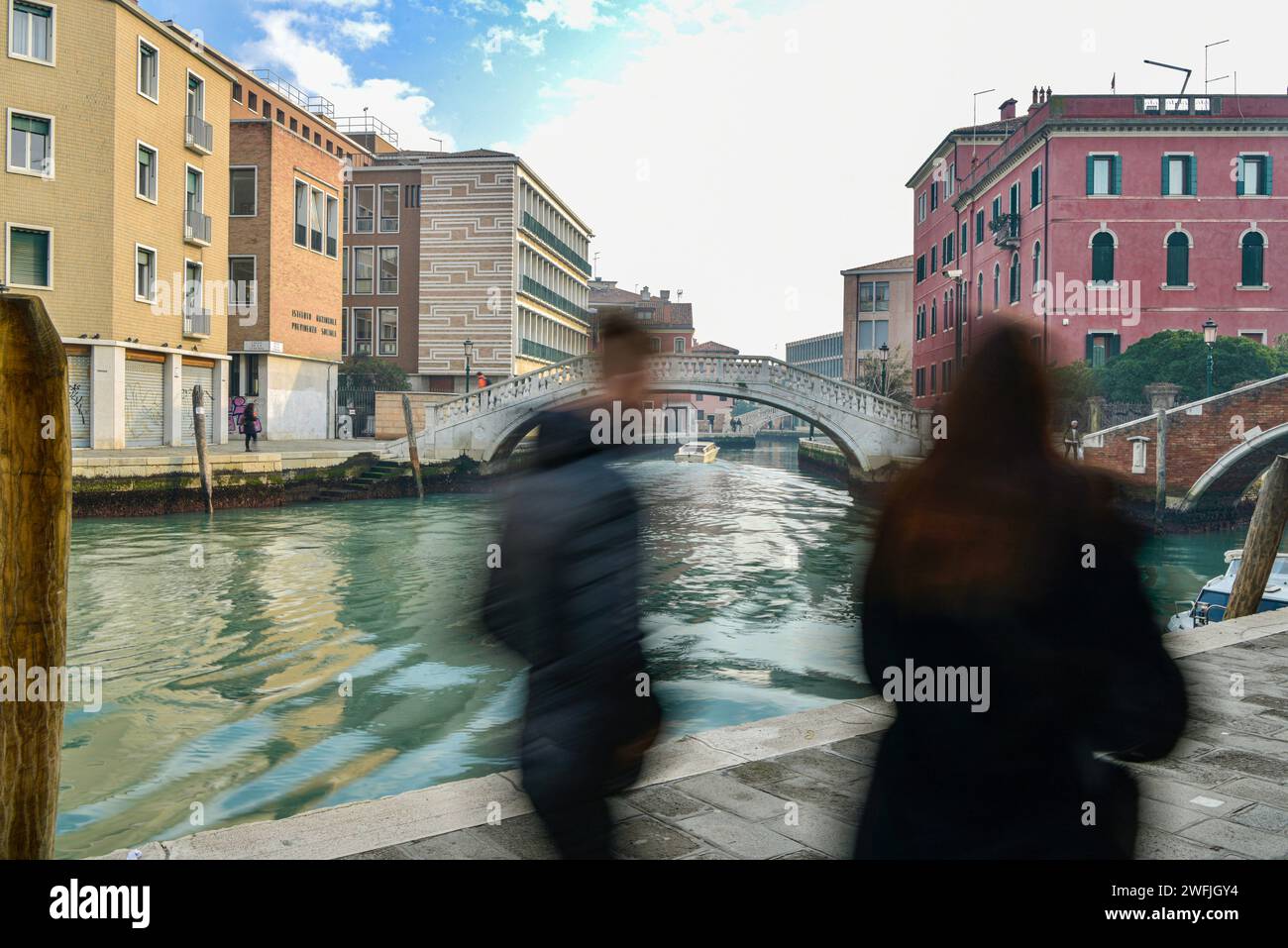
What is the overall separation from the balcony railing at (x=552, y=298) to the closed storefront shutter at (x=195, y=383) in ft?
51.4

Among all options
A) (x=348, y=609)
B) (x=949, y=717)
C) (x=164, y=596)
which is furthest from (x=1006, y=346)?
(x=164, y=596)

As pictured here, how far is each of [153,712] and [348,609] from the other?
374cm

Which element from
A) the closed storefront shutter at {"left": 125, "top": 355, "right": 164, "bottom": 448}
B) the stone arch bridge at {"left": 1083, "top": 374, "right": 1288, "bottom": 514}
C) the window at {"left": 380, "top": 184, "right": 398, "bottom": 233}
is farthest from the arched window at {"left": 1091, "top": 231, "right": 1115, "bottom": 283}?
the window at {"left": 380, "top": 184, "right": 398, "bottom": 233}

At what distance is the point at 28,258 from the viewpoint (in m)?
18.8

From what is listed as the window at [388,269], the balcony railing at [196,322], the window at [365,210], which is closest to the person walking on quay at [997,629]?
the balcony railing at [196,322]

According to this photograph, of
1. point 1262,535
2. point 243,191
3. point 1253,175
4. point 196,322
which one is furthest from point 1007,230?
point 1262,535

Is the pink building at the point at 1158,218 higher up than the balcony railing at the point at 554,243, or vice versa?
the balcony railing at the point at 554,243

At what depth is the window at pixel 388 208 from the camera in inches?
1480

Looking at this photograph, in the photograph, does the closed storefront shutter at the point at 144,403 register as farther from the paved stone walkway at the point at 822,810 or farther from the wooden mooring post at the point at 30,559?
the paved stone walkway at the point at 822,810

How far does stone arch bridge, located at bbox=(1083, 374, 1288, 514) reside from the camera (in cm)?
1845

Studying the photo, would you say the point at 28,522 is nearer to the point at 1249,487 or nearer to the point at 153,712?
the point at 153,712

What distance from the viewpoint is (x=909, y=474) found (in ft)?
6.55

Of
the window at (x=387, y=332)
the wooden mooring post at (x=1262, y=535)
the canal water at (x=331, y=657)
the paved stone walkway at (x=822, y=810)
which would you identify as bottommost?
the canal water at (x=331, y=657)

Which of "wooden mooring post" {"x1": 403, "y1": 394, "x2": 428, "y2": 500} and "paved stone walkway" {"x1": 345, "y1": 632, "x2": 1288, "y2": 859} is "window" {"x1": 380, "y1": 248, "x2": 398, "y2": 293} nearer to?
"wooden mooring post" {"x1": 403, "y1": 394, "x2": 428, "y2": 500}
